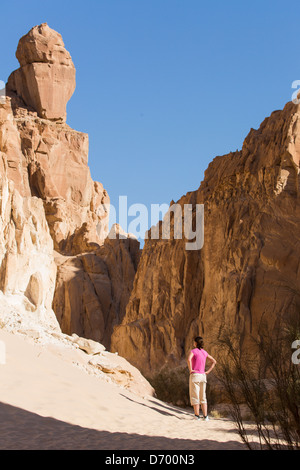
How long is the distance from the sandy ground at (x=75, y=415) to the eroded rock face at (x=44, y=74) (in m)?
59.3

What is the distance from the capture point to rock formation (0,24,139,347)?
54062 millimetres

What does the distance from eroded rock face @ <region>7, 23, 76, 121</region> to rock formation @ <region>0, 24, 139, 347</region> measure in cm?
12

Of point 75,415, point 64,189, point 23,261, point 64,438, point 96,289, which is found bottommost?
point 64,438

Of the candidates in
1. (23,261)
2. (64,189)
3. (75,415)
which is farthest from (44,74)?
(75,415)

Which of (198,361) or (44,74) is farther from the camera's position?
(44,74)

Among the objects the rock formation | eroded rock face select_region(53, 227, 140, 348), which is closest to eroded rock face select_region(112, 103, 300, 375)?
the rock formation

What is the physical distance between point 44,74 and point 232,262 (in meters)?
48.5

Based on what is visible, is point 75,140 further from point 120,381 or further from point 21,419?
point 21,419

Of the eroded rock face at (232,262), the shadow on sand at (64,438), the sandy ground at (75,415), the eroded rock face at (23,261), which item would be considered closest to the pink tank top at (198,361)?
the sandy ground at (75,415)

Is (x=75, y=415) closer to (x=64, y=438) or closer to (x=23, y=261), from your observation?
(x=64, y=438)

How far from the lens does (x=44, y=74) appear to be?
233ft

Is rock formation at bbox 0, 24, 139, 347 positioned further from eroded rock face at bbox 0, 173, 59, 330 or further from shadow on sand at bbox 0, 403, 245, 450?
shadow on sand at bbox 0, 403, 245, 450

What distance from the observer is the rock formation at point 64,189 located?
177 feet

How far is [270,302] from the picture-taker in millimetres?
28703
